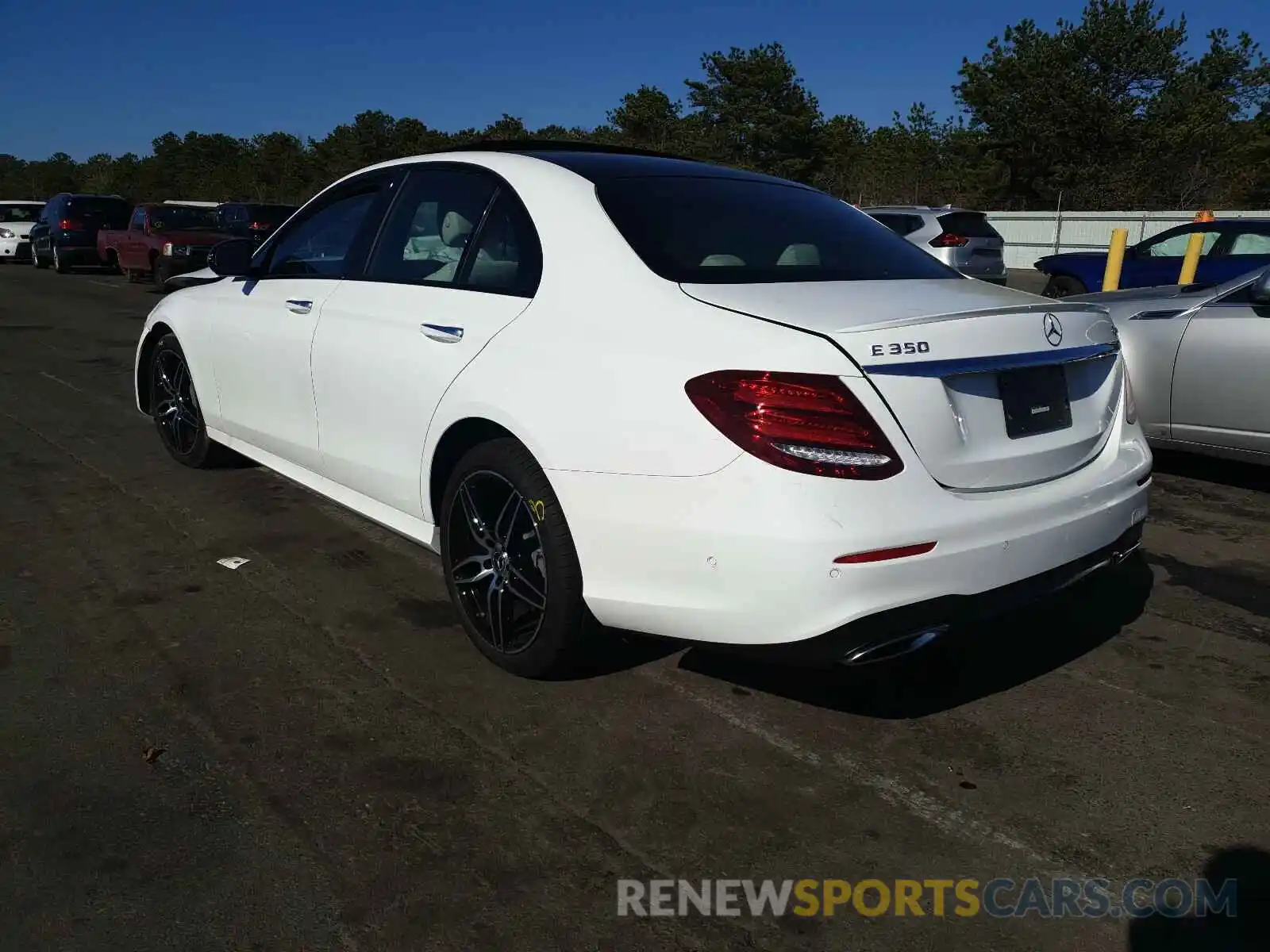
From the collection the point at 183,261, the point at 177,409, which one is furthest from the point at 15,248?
the point at 177,409

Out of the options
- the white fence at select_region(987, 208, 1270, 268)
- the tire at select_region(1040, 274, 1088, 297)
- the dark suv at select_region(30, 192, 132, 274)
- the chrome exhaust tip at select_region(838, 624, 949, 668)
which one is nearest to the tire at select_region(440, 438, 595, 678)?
the chrome exhaust tip at select_region(838, 624, 949, 668)

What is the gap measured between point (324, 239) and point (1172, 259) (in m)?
12.0

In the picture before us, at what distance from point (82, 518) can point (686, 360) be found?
3.76m

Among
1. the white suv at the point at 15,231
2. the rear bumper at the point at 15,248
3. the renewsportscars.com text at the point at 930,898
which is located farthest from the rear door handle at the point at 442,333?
the rear bumper at the point at 15,248

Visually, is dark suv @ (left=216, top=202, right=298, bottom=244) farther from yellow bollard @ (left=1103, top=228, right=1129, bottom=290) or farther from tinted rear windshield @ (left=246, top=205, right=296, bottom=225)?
yellow bollard @ (left=1103, top=228, right=1129, bottom=290)

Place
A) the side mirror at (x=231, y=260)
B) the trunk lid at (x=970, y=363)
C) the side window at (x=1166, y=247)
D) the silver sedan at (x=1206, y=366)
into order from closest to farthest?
the trunk lid at (x=970, y=363) → the side mirror at (x=231, y=260) → the silver sedan at (x=1206, y=366) → the side window at (x=1166, y=247)

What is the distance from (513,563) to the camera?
3.38m

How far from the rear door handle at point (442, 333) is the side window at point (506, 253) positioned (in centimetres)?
17

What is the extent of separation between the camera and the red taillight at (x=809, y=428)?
8.54 ft

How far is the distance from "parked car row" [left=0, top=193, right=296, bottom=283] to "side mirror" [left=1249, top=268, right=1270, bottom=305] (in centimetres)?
1521

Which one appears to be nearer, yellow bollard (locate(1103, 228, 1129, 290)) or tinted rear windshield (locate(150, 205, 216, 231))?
yellow bollard (locate(1103, 228, 1129, 290))

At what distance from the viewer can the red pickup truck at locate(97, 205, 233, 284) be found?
19469 mm

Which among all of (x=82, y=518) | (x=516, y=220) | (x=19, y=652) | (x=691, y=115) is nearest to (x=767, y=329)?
(x=516, y=220)

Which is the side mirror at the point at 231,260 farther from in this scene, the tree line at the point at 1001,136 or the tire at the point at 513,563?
the tree line at the point at 1001,136
